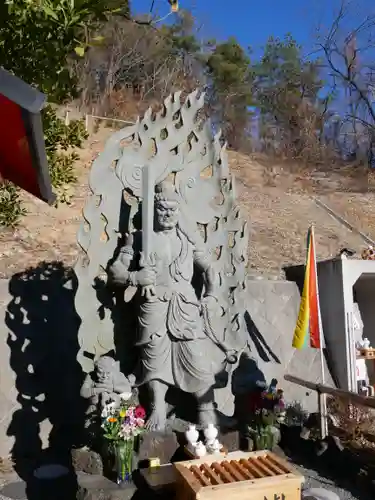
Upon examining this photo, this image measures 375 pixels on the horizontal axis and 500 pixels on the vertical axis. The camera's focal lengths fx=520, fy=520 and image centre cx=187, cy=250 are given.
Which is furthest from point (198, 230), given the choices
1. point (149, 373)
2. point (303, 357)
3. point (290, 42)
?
point (290, 42)

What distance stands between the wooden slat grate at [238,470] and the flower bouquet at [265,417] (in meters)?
0.69

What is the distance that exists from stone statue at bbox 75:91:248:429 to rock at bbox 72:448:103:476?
0.53m

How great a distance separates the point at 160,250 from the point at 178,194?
24.1 inches

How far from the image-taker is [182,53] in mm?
19125

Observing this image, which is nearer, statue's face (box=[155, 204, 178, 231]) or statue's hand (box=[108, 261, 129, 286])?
statue's hand (box=[108, 261, 129, 286])

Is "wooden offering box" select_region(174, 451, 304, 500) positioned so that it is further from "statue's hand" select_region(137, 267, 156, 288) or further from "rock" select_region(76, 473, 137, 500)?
"statue's hand" select_region(137, 267, 156, 288)

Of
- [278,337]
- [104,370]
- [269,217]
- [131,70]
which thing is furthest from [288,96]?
[104,370]

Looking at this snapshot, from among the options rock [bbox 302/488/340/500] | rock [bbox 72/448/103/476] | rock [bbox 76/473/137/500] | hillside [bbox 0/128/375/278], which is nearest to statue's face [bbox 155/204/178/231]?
rock [bbox 72/448/103/476]

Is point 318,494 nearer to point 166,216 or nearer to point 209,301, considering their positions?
point 209,301

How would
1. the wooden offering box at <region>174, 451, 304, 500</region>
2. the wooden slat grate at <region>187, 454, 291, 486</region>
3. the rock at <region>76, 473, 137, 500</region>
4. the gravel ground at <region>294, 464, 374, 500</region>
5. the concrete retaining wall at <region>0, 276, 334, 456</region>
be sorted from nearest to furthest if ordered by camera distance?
the wooden offering box at <region>174, 451, 304, 500</region>, the wooden slat grate at <region>187, 454, 291, 486</region>, the rock at <region>76, 473, 137, 500</region>, the gravel ground at <region>294, 464, 374, 500</region>, the concrete retaining wall at <region>0, 276, 334, 456</region>

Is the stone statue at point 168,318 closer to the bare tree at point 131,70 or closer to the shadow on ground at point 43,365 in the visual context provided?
the shadow on ground at point 43,365

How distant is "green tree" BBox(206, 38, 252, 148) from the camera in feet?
61.7

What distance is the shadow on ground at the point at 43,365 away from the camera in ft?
18.4

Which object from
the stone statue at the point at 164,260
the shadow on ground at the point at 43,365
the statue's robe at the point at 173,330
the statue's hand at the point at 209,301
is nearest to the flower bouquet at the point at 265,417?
the stone statue at the point at 164,260
